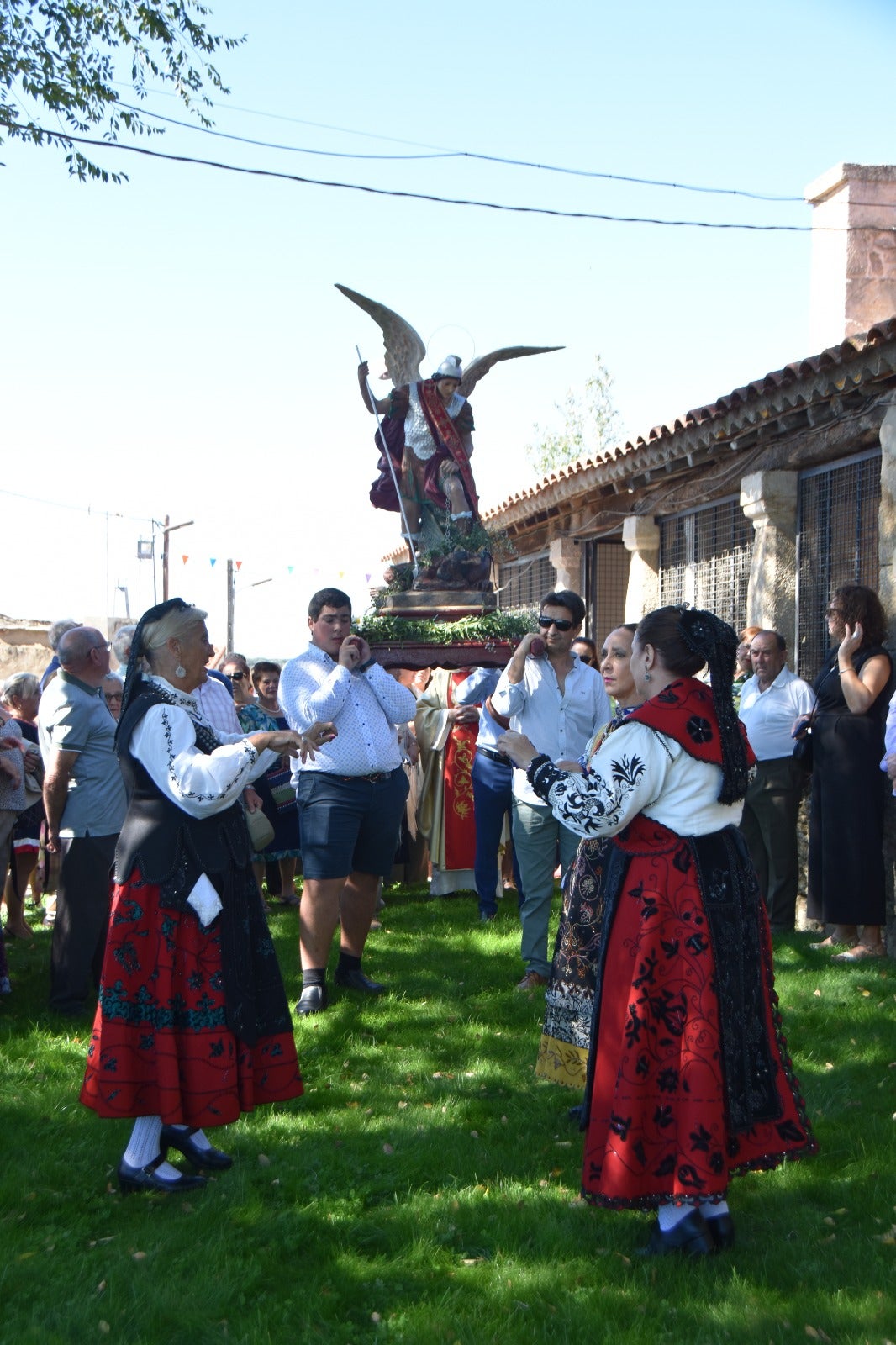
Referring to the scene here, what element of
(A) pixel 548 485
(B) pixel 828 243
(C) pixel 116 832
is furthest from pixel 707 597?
(C) pixel 116 832

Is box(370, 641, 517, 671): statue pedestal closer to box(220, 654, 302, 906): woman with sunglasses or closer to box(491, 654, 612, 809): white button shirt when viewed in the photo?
box(220, 654, 302, 906): woman with sunglasses

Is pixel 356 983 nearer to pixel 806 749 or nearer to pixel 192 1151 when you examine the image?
pixel 192 1151

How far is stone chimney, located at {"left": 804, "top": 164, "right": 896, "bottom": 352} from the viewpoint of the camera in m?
12.0

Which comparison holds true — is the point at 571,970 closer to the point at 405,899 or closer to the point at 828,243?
the point at 405,899

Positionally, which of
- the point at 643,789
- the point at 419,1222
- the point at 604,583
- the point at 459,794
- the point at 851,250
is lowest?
the point at 419,1222

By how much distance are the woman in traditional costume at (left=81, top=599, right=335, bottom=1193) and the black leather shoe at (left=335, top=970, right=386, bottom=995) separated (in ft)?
7.14

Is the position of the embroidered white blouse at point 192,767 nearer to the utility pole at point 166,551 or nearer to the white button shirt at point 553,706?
the white button shirt at point 553,706

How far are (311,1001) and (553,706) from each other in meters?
1.84

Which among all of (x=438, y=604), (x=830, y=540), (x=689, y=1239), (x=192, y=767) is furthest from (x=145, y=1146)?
(x=830, y=540)

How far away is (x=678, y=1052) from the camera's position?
3162 mm

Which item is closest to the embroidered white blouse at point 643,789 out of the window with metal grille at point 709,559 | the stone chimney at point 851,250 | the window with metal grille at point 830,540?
the window with metal grille at point 830,540

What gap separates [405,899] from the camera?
337 inches

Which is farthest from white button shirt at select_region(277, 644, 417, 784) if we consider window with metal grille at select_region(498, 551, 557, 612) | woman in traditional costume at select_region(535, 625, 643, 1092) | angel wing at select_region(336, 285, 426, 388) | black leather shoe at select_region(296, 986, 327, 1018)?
window with metal grille at select_region(498, 551, 557, 612)

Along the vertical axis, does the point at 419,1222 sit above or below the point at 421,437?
below
